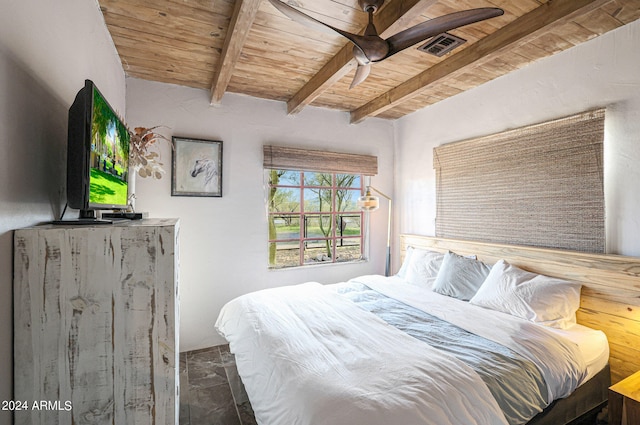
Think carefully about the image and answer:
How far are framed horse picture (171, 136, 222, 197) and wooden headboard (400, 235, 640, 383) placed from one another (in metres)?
3.00

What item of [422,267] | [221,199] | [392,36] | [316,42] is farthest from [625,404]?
[221,199]

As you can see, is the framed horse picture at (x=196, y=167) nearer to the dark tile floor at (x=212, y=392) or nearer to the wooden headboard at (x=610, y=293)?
the dark tile floor at (x=212, y=392)

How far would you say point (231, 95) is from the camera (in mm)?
3201

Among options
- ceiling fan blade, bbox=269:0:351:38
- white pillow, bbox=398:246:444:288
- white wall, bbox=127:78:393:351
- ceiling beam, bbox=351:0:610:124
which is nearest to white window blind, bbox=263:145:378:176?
white wall, bbox=127:78:393:351

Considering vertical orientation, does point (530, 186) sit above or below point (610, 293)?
above

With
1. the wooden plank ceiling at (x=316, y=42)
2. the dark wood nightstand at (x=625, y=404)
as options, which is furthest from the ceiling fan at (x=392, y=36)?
the dark wood nightstand at (x=625, y=404)

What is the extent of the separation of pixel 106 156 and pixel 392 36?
4.98 feet

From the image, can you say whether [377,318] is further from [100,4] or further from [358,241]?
[100,4]

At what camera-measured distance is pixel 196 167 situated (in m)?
3.04

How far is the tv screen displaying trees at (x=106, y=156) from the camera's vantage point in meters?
1.12

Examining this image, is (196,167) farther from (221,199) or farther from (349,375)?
(349,375)

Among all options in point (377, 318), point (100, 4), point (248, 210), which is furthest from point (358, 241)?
point (100, 4)

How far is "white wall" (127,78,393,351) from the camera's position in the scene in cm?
293

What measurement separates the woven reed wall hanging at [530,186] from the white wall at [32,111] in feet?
10.4
